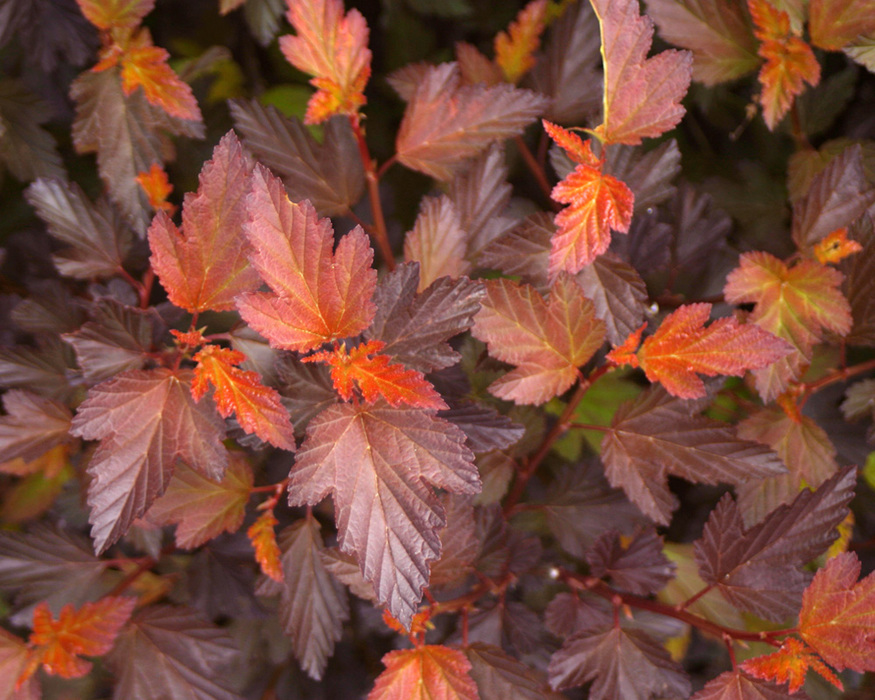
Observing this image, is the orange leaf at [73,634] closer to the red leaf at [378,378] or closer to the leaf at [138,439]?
the leaf at [138,439]

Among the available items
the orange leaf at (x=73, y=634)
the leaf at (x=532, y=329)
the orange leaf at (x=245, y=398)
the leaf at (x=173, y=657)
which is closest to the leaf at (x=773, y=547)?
the leaf at (x=532, y=329)

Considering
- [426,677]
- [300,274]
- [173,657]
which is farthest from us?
[173,657]

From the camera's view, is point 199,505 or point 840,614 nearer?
point 840,614

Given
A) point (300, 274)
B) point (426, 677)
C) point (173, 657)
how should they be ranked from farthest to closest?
point (173, 657)
point (426, 677)
point (300, 274)

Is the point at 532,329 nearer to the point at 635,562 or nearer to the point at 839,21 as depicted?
the point at 635,562

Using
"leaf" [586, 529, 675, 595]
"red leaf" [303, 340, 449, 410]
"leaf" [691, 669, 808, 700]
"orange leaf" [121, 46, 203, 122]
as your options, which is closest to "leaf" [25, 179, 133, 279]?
"orange leaf" [121, 46, 203, 122]

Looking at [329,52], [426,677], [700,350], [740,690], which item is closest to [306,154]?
[329,52]

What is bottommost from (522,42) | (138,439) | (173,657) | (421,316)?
(173,657)
